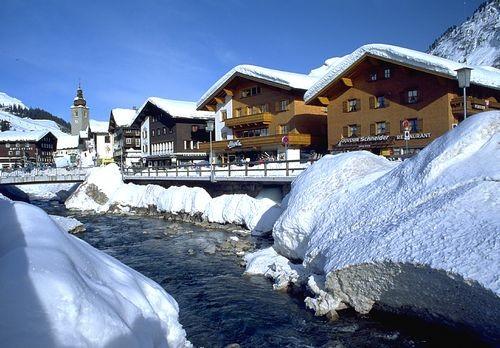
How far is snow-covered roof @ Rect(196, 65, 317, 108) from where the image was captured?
37.6 m

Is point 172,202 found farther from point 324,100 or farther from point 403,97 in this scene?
point 403,97

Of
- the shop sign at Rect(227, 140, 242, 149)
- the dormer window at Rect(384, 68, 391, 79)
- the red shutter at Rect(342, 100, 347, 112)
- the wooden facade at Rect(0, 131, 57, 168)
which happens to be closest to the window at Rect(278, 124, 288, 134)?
the shop sign at Rect(227, 140, 242, 149)

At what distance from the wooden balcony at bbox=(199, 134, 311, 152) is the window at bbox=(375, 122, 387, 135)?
284 inches

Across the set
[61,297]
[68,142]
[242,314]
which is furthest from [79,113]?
[61,297]

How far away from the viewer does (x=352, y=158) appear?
14680 mm

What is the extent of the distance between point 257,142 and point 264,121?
245cm

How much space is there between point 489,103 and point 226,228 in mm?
20963

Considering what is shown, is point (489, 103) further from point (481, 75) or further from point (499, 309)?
point (499, 309)

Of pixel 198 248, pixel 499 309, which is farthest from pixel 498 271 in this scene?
pixel 198 248

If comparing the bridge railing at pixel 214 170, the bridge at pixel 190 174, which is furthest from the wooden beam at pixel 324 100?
the bridge at pixel 190 174

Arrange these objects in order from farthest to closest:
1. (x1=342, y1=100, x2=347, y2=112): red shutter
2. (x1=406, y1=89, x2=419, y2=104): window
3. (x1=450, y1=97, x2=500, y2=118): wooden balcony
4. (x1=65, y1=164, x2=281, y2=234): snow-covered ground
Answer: (x1=342, y1=100, x2=347, y2=112): red shutter, (x1=406, y1=89, x2=419, y2=104): window, (x1=450, y1=97, x2=500, y2=118): wooden balcony, (x1=65, y1=164, x2=281, y2=234): snow-covered ground

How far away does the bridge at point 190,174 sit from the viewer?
24.3 metres

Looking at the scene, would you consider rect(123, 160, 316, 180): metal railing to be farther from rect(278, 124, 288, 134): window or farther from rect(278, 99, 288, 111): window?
rect(278, 99, 288, 111): window

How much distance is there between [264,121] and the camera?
4075 centimetres
